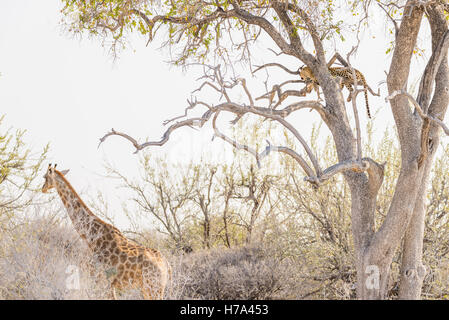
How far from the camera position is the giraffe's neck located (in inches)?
223

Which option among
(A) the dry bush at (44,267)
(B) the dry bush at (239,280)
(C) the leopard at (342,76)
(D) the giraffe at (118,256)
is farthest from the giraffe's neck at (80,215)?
(C) the leopard at (342,76)

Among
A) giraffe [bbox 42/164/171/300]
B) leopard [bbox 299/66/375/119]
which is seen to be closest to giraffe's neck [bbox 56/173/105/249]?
giraffe [bbox 42/164/171/300]

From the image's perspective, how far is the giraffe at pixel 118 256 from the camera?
542cm

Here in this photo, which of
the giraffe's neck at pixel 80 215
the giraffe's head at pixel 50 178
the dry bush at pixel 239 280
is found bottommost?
the dry bush at pixel 239 280

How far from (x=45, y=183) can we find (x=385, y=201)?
15.8 ft

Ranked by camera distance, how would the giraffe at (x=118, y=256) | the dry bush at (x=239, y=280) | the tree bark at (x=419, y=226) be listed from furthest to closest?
the dry bush at (x=239, y=280) → the tree bark at (x=419, y=226) → the giraffe at (x=118, y=256)

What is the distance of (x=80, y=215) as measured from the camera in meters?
5.76

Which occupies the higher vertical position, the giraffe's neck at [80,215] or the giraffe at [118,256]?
the giraffe's neck at [80,215]

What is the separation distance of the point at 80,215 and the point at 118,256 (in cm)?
65

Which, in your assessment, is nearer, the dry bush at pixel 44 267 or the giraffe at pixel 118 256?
the dry bush at pixel 44 267

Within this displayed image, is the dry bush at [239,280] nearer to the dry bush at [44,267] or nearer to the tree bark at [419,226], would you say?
the tree bark at [419,226]

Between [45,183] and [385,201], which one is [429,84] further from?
[45,183]

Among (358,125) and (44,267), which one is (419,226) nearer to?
(358,125)

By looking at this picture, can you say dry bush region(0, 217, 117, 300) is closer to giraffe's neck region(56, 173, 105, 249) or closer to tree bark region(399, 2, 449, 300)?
giraffe's neck region(56, 173, 105, 249)
